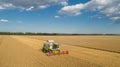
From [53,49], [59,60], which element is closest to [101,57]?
[59,60]

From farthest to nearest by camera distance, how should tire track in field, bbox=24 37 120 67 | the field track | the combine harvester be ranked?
1. the combine harvester
2. tire track in field, bbox=24 37 120 67
3. the field track

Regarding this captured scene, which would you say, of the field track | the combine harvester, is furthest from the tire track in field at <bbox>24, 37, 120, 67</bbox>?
the combine harvester

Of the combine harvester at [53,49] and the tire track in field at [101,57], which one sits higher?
the combine harvester at [53,49]

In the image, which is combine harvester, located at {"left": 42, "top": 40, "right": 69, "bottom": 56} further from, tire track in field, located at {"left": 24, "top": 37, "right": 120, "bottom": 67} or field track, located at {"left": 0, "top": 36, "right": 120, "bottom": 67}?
tire track in field, located at {"left": 24, "top": 37, "right": 120, "bottom": 67}

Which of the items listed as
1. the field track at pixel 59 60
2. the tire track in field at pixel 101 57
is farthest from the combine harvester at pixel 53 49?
the tire track in field at pixel 101 57

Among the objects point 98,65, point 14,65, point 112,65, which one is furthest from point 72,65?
point 14,65

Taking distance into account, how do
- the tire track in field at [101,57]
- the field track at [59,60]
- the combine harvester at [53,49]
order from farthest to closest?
the combine harvester at [53,49] → the tire track in field at [101,57] → the field track at [59,60]

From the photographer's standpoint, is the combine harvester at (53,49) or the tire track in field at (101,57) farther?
the combine harvester at (53,49)

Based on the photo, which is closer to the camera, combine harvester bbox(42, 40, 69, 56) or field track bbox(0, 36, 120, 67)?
field track bbox(0, 36, 120, 67)

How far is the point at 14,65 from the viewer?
45.0 ft

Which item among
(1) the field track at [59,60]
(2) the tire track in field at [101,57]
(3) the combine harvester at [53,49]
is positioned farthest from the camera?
(3) the combine harvester at [53,49]

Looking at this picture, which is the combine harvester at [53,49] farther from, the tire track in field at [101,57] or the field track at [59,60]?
the tire track in field at [101,57]

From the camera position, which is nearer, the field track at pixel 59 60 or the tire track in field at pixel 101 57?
the field track at pixel 59 60

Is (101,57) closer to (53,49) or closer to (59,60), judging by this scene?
(59,60)
